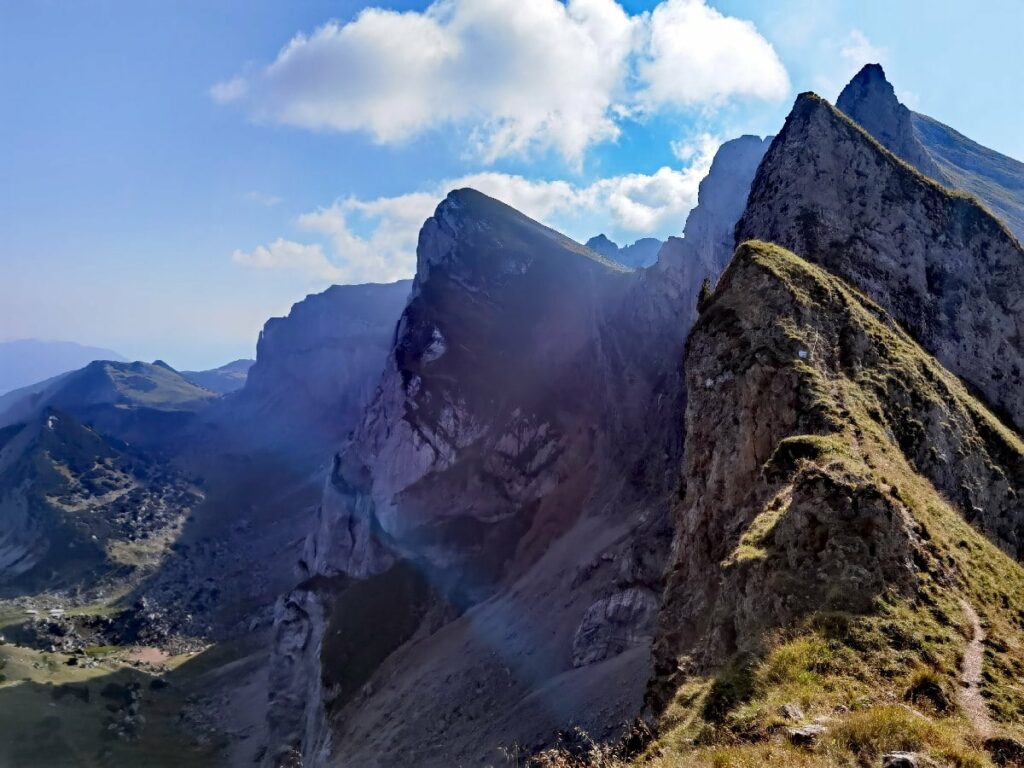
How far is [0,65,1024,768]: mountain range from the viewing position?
15.8 m

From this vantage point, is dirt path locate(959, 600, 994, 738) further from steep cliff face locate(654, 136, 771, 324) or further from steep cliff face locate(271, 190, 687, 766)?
steep cliff face locate(654, 136, 771, 324)

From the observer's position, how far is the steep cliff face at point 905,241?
45812mm

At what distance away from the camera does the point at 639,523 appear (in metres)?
72.2

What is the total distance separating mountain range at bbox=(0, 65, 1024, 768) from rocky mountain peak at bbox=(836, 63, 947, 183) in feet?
1.68

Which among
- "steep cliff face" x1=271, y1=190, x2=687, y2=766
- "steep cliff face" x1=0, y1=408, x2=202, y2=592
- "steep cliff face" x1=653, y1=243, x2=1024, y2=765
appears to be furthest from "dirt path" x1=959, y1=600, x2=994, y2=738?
"steep cliff face" x1=0, y1=408, x2=202, y2=592

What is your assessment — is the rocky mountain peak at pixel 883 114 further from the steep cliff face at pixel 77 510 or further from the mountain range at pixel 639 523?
the steep cliff face at pixel 77 510

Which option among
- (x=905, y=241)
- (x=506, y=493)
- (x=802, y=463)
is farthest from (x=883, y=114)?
(x=802, y=463)

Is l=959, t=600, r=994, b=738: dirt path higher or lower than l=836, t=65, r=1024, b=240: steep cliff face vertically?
lower

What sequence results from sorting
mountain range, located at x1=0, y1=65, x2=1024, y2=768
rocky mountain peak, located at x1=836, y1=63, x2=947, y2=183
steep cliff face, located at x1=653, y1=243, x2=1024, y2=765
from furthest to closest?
rocky mountain peak, located at x1=836, y1=63, x2=947, y2=183
mountain range, located at x1=0, y1=65, x2=1024, y2=768
steep cliff face, located at x1=653, y1=243, x2=1024, y2=765

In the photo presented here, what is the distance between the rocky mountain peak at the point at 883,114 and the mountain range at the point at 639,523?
0.51 meters

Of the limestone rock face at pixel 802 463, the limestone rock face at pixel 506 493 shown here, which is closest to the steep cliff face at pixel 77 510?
the limestone rock face at pixel 506 493

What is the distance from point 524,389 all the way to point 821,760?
9697 centimetres

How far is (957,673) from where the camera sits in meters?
14.2

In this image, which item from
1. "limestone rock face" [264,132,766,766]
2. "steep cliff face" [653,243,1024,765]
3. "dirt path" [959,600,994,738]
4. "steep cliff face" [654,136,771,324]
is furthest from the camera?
"steep cliff face" [654,136,771,324]
